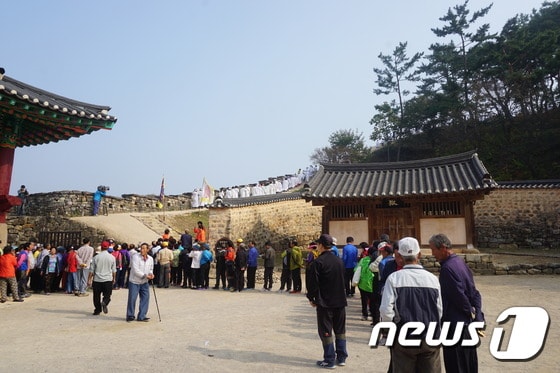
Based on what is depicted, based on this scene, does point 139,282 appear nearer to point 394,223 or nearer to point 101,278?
point 101,278

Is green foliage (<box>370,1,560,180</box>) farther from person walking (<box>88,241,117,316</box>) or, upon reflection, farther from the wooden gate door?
person walking (<box>88,241,117,316</box>)

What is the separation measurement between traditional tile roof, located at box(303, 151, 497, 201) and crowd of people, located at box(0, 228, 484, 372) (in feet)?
16.4

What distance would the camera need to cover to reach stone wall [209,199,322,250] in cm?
2147

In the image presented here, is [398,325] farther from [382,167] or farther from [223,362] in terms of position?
[382,167]

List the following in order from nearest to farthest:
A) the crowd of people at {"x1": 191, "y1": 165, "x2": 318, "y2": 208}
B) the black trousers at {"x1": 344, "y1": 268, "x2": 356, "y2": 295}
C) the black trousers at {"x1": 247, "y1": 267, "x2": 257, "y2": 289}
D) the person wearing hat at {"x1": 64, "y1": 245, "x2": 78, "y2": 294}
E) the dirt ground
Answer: the dirt ground
the black trousers at {"x1": 344, "y1": 268, "x2": 356, "y2": 295}
the person wearing hat at {"x1": 64, "y1": 245, "x2": 78, "y2": 294}
the black trousers at {"x1": 247, "y1": 267, "x2": 257, "y2": 289}
the crowd of people at {"x1": 191, "y1": 165, "x2": 318, "y2": 208}

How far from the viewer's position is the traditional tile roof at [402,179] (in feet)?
50.0

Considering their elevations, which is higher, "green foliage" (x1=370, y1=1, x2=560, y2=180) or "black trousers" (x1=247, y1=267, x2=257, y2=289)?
"green foliage" (x1=370, y1=1, x2=560, y2=180)

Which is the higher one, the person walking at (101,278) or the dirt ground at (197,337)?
the person walking at (101,278)

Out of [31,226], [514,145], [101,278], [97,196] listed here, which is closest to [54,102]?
[101,278]

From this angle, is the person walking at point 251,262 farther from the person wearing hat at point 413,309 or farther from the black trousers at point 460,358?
the person wearing hat at point 413,309

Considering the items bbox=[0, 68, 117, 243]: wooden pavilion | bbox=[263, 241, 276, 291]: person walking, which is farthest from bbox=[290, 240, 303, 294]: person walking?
bbox=[0, 68, 117, 243]: wooden pavilion

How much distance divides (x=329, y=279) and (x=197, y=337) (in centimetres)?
289

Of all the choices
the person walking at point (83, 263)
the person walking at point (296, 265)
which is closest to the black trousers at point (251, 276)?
the person walking at point (296, 265)

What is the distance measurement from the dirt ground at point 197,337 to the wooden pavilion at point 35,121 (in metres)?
3.51
